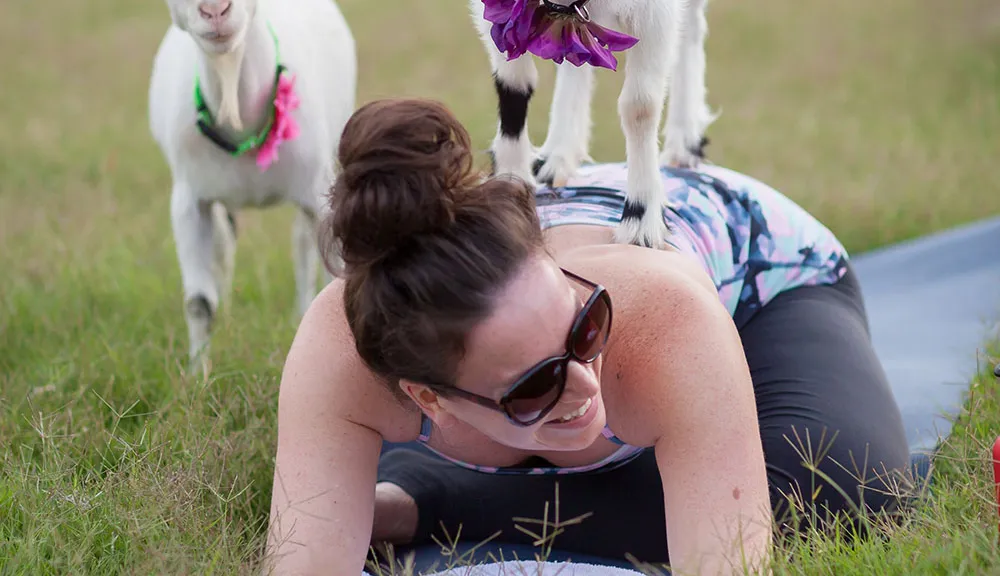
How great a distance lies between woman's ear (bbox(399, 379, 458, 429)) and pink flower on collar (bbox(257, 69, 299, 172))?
123cm

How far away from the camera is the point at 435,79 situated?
28.5ft

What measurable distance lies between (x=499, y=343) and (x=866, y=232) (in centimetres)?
357

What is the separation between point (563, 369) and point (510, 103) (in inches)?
27.9

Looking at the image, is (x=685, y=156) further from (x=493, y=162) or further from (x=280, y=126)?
(x=280, y=126)

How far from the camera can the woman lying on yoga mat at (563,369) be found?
1.83 m

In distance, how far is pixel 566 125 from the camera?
8.92 feet

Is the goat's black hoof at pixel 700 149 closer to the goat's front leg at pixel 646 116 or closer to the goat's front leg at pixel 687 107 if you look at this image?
the goat's front leg at pixel 687 107

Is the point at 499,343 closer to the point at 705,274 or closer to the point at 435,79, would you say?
the point at 705,274

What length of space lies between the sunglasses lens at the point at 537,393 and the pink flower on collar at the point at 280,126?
1.45 metres

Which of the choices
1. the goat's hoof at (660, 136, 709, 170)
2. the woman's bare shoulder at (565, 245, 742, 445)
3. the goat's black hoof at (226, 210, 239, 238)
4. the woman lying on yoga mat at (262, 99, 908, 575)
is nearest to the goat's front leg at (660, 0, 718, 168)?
the goat's hoof at (660, 136, 709, 170)

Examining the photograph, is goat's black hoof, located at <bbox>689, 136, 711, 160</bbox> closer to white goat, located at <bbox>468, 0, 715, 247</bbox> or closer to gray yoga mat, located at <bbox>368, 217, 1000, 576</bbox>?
white goat, located at <bbox>468, 0, 715, 247</bbox>

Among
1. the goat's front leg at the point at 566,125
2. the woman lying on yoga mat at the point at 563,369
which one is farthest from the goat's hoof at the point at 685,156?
the goat's front leg at the point at 566,125

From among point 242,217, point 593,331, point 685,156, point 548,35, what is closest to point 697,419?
point 593,331

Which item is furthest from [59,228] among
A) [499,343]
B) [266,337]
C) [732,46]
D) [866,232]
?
[732,46]
